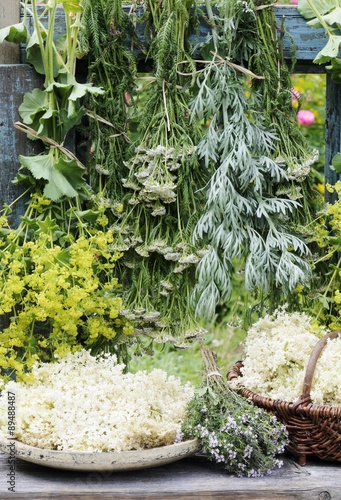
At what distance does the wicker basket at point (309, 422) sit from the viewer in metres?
1.95

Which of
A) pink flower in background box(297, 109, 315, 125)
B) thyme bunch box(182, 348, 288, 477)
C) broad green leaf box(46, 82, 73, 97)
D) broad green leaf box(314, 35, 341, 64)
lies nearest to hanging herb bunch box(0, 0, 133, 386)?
broad green leaf box(46, 82, 73, 97)

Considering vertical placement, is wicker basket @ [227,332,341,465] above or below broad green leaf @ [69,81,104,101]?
below

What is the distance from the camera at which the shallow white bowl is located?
1870 millimetres

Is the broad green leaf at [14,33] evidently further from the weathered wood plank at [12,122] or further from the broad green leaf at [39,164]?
the broad green leaf at [39,164]

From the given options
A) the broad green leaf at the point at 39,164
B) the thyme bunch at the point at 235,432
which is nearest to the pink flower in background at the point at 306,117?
the broad green leaf at the point at 39,164

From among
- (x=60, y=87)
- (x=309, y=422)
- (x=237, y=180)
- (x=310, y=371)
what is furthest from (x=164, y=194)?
(x=309, y=422)

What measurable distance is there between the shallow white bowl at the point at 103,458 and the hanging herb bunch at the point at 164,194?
1.30 feet

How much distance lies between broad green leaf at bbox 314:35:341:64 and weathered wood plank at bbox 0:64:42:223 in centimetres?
84

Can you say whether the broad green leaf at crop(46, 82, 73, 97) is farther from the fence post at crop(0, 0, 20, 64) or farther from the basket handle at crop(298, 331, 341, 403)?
the basket handle at crop(298, 331, 341, 403)

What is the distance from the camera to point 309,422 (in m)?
1.97

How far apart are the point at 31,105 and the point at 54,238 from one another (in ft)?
1.33

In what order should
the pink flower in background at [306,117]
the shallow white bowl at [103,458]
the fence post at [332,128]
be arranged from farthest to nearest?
the pink flower in background at [306,117] < the fence post at [332,128] < the shallow white bowl at [103,458]

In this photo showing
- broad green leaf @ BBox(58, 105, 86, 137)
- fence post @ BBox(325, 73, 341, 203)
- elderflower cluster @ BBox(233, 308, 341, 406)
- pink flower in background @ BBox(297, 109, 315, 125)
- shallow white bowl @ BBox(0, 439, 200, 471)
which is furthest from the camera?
pink flower in background @ BBox(297, 109, 315, 125)

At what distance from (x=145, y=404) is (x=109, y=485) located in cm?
22
